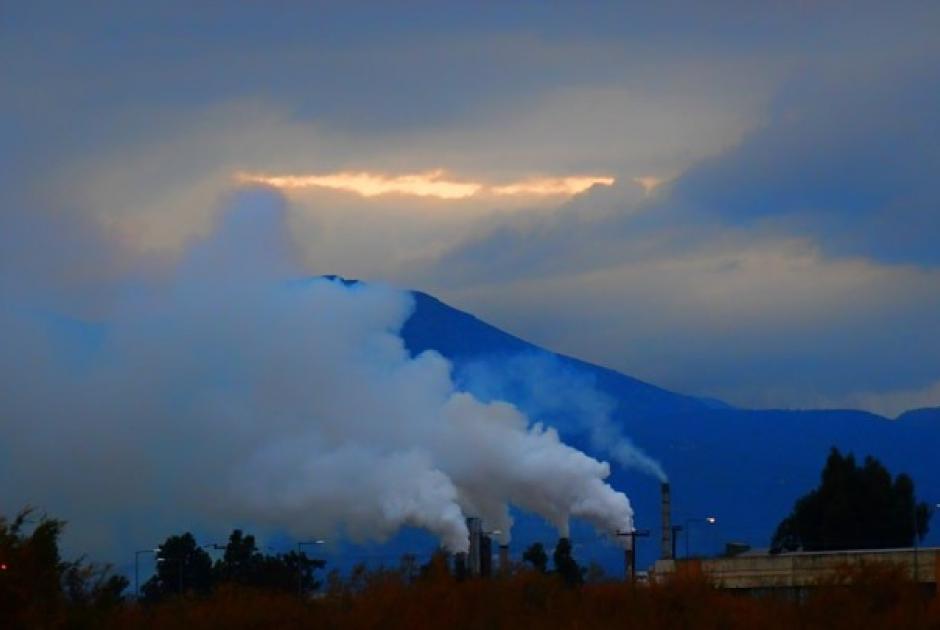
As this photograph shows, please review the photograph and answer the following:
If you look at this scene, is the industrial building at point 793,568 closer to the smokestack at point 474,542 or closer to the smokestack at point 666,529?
the smokestack at point 474,542

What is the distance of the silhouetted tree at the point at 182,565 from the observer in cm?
11775

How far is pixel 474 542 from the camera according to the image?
110 metres

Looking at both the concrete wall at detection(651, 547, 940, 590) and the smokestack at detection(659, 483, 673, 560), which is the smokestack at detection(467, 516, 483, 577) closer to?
the smokestack at detection(659, 483, 673, 560)

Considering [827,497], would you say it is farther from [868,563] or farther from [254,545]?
[868,563]

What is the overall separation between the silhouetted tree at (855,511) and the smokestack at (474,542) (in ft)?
59.1

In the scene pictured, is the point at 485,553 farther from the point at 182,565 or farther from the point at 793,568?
the point at 793,568

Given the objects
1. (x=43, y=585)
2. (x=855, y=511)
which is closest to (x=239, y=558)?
(x=855, y=511)

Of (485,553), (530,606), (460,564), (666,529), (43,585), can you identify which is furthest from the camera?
(666,529)

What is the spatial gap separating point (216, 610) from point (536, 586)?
11.4 metres

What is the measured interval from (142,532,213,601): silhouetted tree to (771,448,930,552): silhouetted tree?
124 feet

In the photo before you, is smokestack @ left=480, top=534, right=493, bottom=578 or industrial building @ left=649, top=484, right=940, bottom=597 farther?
smokestack @ left=480, top=534, right=493, bottom=578

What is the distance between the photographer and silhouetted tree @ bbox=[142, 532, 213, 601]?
11775 cm

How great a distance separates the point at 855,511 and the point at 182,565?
4415 centimetres

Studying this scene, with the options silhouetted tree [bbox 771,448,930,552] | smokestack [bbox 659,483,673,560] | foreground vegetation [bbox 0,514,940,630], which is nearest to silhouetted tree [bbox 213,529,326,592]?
smokestack [bbox 659,483,673,560]
